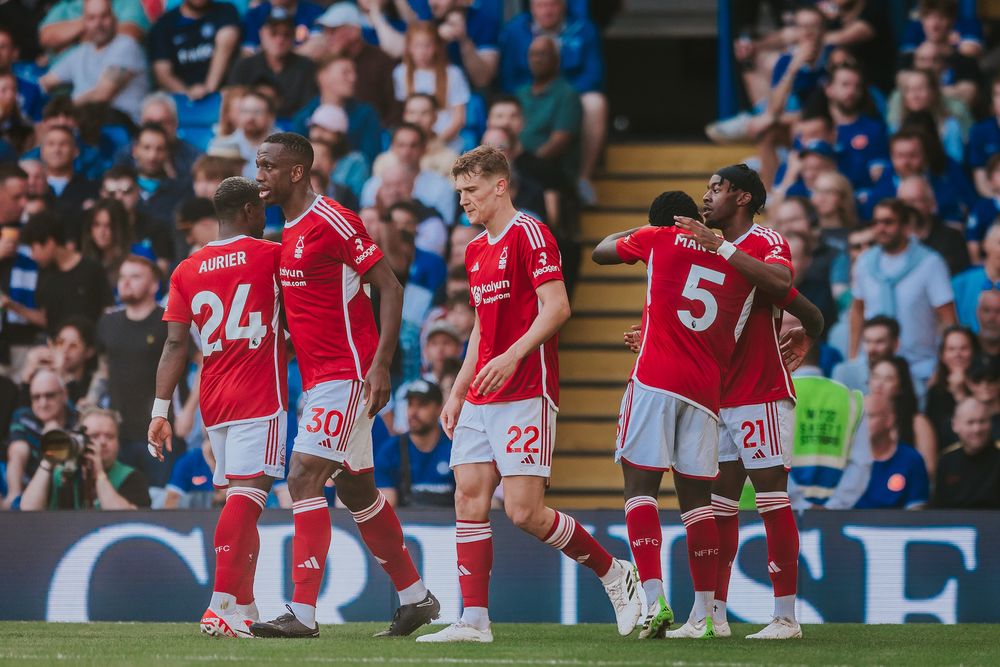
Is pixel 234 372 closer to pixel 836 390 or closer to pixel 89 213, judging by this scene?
pixel 836 390

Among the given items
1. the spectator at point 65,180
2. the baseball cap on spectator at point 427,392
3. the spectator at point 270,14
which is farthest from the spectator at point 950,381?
the spectator at point 65,180

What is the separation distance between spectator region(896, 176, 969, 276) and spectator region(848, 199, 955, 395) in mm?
189

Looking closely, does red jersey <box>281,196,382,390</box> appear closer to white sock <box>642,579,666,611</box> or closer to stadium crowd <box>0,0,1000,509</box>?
white sock <box>642,579,666,611</box>

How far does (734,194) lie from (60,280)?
261 inches

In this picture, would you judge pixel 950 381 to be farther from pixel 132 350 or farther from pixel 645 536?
pixel 132 350

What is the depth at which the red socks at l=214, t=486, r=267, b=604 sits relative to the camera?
6.95m

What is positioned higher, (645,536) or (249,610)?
(645,536)

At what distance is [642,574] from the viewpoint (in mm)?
6949

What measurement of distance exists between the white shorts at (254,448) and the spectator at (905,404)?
15.7ft

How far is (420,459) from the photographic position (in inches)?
413

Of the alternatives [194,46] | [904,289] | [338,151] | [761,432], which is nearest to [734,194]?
[761,432]

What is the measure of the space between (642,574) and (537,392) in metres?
0.98

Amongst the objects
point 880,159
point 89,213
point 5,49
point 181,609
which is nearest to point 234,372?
point 181,609

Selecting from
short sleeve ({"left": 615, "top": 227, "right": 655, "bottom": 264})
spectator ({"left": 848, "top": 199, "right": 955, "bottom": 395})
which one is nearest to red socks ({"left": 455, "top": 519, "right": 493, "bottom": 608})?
short sleeve ({"left": 615, "top": 227, "right": 655, "bottom": 264})
